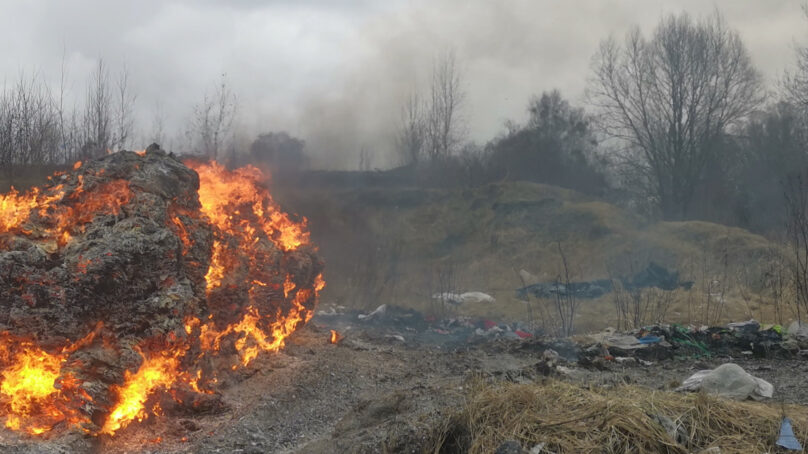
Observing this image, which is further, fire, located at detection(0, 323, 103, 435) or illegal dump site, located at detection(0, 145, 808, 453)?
fire, located at detection(0, 323, 103, 435)

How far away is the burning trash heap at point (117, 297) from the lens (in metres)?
4.97

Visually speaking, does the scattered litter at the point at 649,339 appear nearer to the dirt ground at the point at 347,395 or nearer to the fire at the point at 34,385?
the dirt ground at the point at 347,395

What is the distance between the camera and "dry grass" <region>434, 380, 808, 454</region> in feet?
10.8

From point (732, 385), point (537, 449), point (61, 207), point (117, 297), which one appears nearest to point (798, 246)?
point (732, 385)

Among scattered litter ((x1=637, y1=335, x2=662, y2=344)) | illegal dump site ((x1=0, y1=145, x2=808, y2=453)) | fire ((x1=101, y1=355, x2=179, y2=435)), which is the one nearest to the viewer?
illegal dump site ((x1=0, y1=145, x2=808, y2=453))

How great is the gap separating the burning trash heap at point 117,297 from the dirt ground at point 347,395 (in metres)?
0.27

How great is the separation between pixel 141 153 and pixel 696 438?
6.73 m

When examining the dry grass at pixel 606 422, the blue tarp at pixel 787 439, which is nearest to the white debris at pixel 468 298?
the dry grass at pixel 606 422

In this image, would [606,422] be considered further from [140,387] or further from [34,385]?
[34,385]

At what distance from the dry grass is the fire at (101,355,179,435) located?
3.08 meters

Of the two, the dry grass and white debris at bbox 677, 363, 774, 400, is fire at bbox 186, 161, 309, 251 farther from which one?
white debris at bbox 677, 363, 774, 400

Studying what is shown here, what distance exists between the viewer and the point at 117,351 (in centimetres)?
525

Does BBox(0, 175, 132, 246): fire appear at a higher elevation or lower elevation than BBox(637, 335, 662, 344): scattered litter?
higher

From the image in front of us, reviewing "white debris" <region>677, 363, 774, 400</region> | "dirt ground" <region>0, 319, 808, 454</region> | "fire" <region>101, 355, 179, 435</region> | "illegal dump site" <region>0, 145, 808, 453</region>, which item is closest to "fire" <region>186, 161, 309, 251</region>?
"illegal dump site" <region>0, 145, 808, 453</region>
